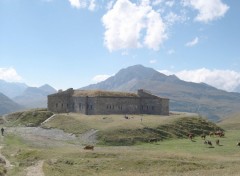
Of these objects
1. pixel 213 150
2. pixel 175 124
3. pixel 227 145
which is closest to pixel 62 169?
pixel 213 150

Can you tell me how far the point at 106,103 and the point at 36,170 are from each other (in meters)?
64.2

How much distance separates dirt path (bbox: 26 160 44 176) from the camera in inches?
1658

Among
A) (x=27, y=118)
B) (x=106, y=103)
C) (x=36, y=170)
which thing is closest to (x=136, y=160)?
(x=36, y=170)

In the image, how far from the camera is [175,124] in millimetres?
85750

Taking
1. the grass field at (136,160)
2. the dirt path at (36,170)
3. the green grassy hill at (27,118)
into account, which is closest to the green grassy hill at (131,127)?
the grass field at (136,160)

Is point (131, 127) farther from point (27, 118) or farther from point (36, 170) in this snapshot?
point (27, 118)

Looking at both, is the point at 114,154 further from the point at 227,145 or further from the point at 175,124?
the point at 175,124

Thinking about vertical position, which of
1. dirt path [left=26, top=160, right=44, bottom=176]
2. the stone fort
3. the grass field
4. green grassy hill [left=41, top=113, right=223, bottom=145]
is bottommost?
dirt path [left=26, top=160, right=44, bottom=176]

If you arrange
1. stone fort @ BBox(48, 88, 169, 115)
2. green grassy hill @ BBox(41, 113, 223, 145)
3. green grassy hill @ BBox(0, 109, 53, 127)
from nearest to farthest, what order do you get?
1. green grassy hill @ BBox(41, 113, 223, 145)
2. green grassy hill @ BBox(0, 109, 53, 127)
3. stone fort @ BBox(48, 88, 169, 115)

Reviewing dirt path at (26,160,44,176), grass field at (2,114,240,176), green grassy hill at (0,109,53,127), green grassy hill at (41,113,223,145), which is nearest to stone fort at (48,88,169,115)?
green grassy hill at (0,109,53,127)

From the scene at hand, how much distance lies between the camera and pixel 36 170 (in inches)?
1754

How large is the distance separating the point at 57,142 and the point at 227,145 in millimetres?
30174

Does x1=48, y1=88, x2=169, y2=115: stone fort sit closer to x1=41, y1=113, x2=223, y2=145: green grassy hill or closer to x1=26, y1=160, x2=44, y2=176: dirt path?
x1=41, y1=113, x2=223, y2=145: green grassy hill

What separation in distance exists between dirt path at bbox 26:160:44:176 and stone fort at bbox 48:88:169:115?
2288 inches
